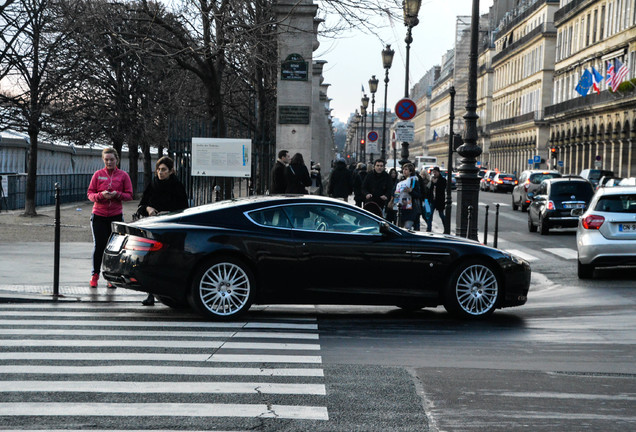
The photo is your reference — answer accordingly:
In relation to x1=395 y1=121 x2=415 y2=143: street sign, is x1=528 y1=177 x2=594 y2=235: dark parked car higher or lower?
lower

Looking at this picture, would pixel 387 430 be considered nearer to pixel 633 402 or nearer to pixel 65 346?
pixel 633 402

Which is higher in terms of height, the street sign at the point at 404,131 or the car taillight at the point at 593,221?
the street sign at the point at 404,131

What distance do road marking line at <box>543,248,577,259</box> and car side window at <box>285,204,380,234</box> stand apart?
11.0 m

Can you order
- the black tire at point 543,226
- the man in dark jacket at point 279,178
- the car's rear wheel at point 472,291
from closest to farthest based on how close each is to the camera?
the car's rear wheel at point 472,291 < the man in dark jacket at point 279,178 < the black tire at point 543,226

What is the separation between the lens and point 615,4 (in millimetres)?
70250

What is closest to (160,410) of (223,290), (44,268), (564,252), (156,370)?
(156,370)

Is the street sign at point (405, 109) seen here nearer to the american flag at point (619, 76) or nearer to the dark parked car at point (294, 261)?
the dark parked car at point (294, 261)

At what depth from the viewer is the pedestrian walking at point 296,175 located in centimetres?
1772

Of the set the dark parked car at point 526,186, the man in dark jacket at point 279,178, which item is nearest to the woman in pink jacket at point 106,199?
the man in dark jacket at point 279,178

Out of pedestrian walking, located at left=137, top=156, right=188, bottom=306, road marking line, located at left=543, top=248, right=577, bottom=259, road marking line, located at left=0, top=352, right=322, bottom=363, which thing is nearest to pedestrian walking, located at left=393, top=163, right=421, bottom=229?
road marking line, located at left=543, top=248, right=577, bottom=259

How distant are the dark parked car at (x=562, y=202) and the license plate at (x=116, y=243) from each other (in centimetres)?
1835

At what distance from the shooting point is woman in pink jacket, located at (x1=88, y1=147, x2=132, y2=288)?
12.7 m

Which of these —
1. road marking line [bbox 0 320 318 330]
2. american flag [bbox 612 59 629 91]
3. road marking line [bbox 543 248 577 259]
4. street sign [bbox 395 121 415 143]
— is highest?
american flag [bbox 612 59 629 91]

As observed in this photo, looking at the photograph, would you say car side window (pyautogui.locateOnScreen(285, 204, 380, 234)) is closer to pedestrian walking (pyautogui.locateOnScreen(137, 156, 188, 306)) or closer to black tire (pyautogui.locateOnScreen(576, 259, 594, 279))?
pedestrian walking (pyautogui.locateOnScreen(137, 156, 188, 306))
